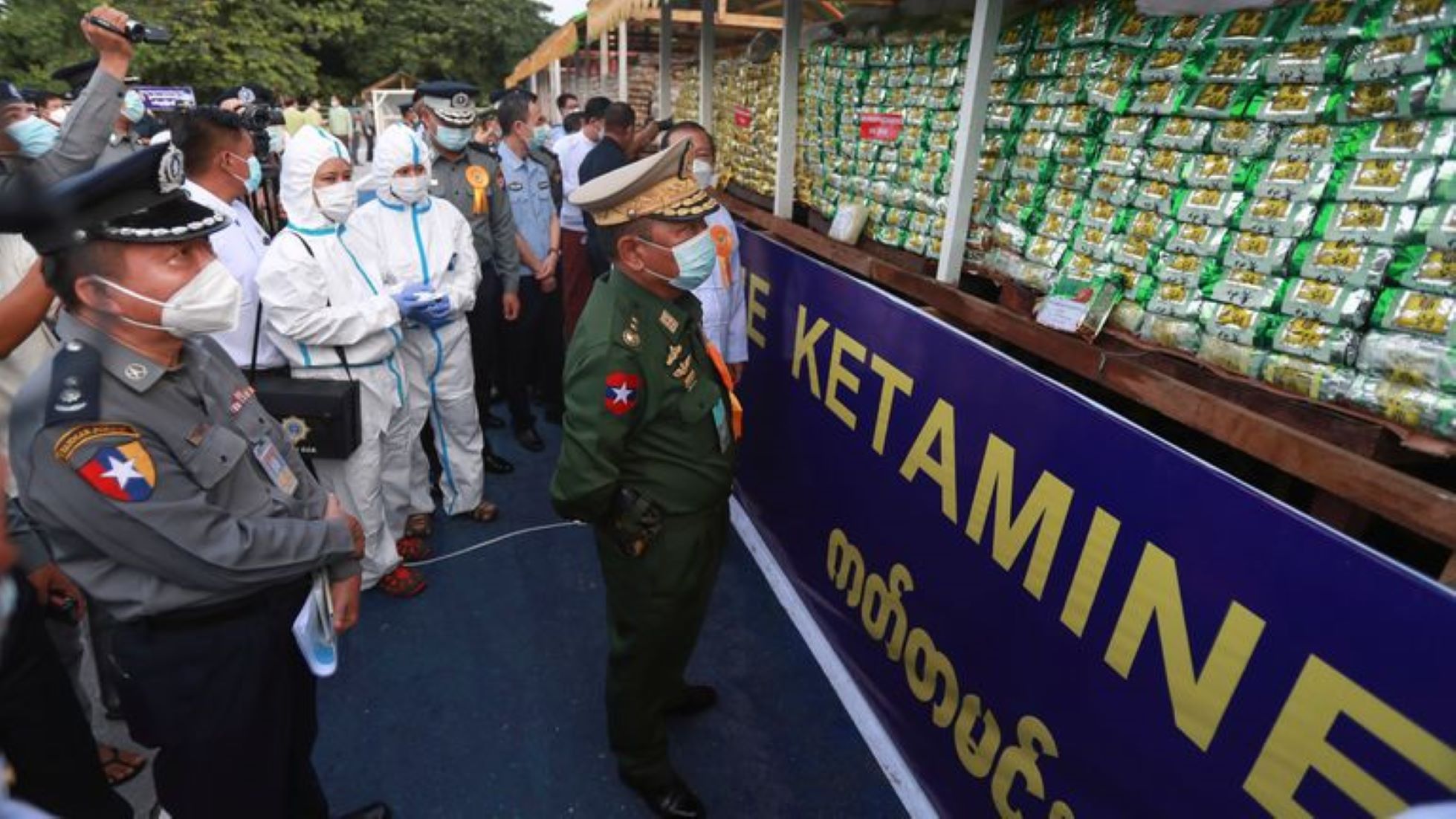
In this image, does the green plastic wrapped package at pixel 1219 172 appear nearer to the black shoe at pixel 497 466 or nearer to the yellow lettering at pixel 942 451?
the yellow lettering at pixel 942 451

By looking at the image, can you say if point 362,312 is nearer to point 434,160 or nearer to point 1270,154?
point 434,160

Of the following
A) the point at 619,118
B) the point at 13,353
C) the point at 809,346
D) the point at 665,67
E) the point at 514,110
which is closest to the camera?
the point at 13,353

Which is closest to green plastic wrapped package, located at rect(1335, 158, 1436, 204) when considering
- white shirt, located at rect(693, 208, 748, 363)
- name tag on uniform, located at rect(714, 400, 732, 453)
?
name tag on uniform, located at rect(714, 400, 732, 453)

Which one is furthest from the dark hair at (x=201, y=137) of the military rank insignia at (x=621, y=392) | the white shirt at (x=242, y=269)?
the military rank insignia at (x=621, y=392)

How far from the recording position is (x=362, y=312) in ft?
9.86

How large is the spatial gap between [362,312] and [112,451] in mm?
1627

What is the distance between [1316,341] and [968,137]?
1.22 metres

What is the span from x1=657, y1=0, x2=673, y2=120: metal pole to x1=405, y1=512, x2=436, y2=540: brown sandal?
3469 millimetres

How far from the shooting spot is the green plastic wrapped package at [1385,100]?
4.62ft

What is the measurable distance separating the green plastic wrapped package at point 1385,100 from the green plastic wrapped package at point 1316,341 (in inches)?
16.0

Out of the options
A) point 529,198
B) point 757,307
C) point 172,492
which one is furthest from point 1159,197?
point 529,198

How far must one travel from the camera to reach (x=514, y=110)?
17.8ft

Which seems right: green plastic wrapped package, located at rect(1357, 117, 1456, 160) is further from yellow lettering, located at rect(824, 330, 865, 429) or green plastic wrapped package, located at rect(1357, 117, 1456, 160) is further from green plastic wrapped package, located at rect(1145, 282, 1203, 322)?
yellow lettering, located at rect(824, 330, 865, 429)

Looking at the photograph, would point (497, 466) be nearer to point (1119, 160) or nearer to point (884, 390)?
point (884, 390)
